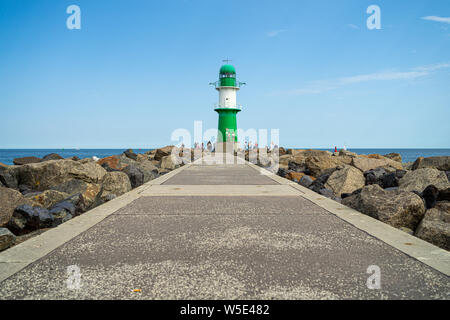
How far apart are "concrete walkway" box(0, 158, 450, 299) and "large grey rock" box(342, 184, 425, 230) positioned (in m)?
0.29

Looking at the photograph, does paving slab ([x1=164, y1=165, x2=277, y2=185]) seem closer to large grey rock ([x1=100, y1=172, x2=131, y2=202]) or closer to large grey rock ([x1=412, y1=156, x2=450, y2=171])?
large grey rock ([x1=100, y1=172, x2=131, y2=202])

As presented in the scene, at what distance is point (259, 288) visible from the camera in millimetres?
2576

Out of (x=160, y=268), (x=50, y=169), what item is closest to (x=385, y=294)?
(x=160, y=268)

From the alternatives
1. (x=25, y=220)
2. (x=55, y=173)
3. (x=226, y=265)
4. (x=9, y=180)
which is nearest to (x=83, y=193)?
(x=25, y=220)

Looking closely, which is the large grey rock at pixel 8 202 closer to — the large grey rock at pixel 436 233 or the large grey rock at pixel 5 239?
the large grey rock at pixel 5 239

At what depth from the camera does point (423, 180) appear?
8289mm

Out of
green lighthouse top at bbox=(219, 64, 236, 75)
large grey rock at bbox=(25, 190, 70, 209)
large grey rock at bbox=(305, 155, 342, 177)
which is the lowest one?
large grey rock at bbox=(25, 190, 70, 209)

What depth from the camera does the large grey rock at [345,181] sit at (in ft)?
29.7

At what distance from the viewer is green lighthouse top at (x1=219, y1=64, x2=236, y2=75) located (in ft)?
128

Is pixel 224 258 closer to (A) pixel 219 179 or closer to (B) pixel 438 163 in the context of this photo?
(A) pixel 219 179

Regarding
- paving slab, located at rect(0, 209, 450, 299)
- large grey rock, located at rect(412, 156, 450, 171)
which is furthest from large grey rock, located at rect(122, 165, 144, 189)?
large grey rock, located at rect(412, 156, 450, 171)

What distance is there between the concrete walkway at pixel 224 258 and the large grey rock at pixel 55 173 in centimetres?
393

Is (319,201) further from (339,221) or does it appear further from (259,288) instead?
(259,288)
